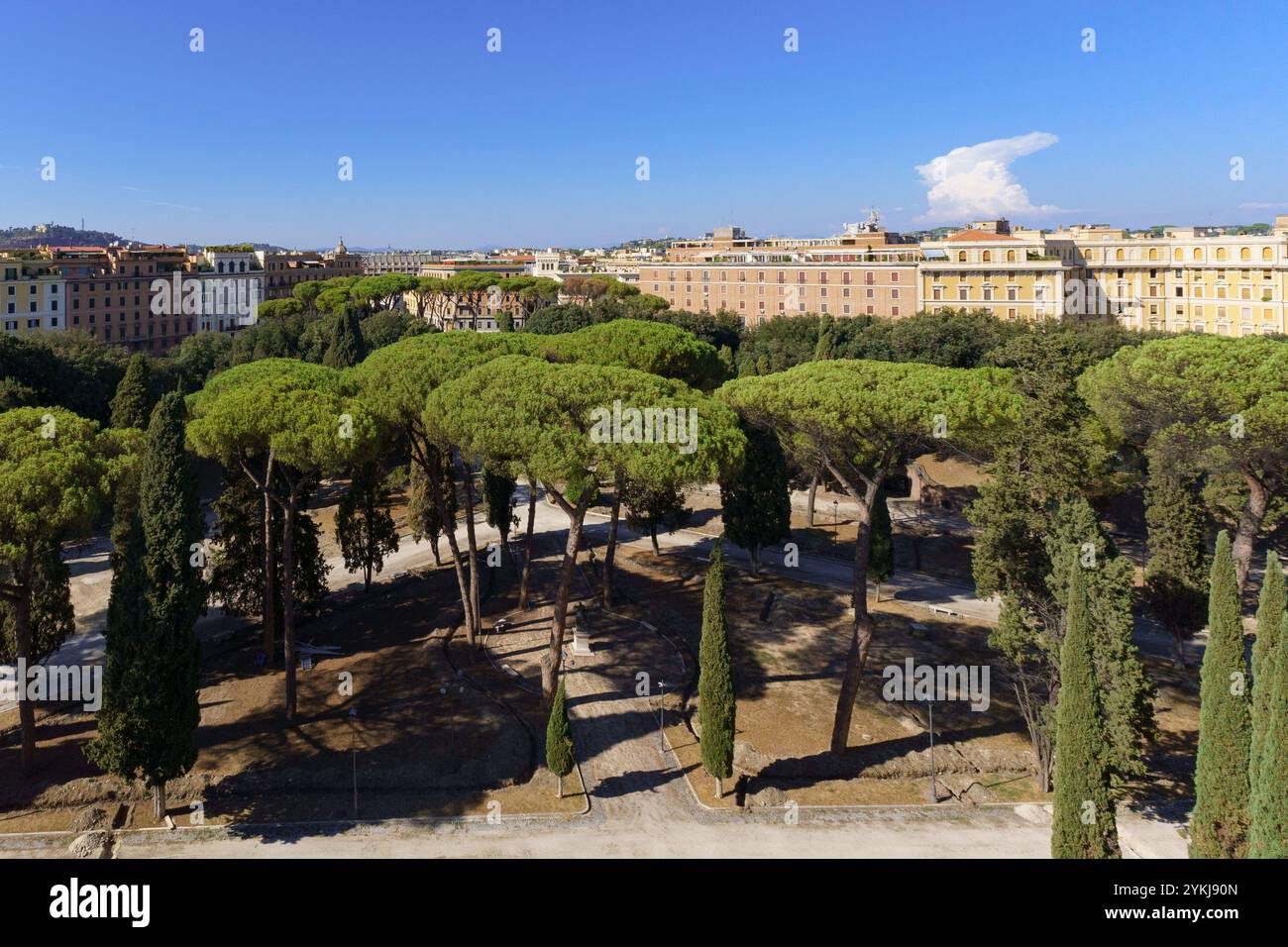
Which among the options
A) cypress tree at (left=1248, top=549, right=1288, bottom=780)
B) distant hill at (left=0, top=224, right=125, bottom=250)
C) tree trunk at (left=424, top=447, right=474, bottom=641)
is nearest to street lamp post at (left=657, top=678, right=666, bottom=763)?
tree trunk at (left=424, top=447, right=474, bottom=641)

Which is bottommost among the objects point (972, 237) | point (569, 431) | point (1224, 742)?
point (1224, 742)

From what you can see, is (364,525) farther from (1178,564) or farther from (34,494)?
(1178,564)

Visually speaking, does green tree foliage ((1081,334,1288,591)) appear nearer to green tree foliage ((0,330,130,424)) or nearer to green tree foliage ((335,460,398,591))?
green tree foliage ((335,460,398,591))

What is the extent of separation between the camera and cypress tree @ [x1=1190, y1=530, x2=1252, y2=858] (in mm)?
12164

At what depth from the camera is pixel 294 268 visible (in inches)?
4432

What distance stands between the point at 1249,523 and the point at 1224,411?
12.4ft

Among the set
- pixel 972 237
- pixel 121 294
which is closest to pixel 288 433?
pixel 972 237

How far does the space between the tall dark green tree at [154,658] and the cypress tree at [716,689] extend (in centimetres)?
1031

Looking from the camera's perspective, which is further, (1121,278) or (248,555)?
(1121,278)

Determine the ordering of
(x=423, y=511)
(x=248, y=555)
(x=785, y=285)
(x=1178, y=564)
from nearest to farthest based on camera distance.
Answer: (x=1178, y=564), (x=248, y=555), (x=423, y=511), (x=785, y=285)

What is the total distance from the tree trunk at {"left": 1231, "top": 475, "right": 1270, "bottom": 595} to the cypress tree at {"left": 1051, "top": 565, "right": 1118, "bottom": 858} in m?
15.5

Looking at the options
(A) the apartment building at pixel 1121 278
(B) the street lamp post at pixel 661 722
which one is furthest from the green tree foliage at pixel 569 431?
(A) the apartment building at pixel 1121 278

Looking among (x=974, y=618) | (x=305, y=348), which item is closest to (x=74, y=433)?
(x=974, y=618)

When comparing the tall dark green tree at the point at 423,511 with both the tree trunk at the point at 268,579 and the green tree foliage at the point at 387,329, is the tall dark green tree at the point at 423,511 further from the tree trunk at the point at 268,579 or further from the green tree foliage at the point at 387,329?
the green tree foliage at the point at 387,329
